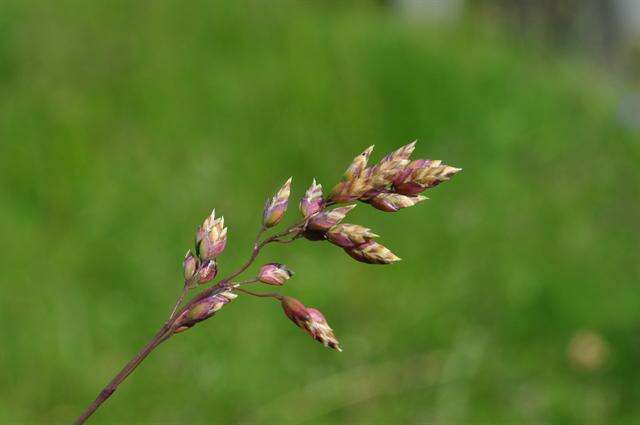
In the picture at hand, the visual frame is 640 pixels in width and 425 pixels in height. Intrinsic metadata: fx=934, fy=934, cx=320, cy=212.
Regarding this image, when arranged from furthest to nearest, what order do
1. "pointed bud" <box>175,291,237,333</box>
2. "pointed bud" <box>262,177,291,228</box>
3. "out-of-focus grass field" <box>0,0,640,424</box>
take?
"out-of-focus grass field" <box>0,0,640,424</box>, "pointed bud" <box>262,177,291,228</box>, "pointed bud" <box>175,291,237,333</box>

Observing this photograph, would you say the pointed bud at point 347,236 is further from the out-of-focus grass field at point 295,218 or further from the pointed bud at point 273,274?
the out-of-focus grass field at point 295,218

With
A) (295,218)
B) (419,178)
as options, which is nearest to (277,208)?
(419,178)

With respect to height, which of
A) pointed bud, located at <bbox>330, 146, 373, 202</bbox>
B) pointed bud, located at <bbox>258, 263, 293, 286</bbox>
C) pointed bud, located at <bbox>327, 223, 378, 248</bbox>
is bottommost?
pointed bud, located at <bbox>258, 263, 293, 286</bbox>

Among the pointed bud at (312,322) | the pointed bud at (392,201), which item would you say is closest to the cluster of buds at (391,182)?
the pointed bud at (392,201)

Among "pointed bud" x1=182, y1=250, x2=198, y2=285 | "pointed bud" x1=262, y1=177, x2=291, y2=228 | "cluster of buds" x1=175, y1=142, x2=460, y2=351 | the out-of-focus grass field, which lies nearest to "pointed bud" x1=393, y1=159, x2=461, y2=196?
"cluster of buds" x1=175, y1=142, x2=460, y2=351

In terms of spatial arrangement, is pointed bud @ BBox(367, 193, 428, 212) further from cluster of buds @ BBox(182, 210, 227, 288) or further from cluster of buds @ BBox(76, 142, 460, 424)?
cluster of buds @ BBox(182, 210, 227, 288)

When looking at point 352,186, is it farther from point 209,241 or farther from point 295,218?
point 295,218
